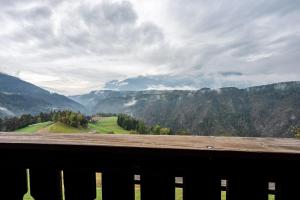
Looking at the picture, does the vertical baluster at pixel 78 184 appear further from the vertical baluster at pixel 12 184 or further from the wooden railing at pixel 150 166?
the vertical baluster at pixel 12 184

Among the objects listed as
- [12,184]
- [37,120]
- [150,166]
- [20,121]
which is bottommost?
[37,120]

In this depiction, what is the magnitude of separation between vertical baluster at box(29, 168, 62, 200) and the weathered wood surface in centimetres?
17

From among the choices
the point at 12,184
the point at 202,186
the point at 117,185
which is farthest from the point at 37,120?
the point at 202,186

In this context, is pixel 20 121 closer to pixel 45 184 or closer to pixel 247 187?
pixel 45 184

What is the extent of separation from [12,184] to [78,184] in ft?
1.19

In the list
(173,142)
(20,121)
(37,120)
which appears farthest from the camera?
(37,120)

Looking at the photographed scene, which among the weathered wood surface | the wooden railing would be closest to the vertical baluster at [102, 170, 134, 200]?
the wooden railing

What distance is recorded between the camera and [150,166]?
1316 mm

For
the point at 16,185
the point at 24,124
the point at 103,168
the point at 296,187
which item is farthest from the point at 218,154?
the point at 24,124

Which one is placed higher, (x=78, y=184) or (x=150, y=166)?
(x=150, y=166)

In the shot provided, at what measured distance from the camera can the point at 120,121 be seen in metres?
109

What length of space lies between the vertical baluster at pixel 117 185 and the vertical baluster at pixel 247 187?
44 cm

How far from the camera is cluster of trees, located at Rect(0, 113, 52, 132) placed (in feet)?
Result: 200

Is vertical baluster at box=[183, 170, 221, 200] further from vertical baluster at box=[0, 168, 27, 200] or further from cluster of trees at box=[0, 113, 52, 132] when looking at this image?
cluster of trees at box=[0, 113, 52, 132]
